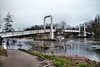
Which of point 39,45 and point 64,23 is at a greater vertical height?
point 64,23

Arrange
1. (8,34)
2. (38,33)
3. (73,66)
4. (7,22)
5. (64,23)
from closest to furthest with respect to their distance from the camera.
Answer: (73,66), (8,34), (7,22), (38,33), (64,23)

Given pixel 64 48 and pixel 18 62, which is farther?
pixel 64 48

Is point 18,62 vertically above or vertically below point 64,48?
above

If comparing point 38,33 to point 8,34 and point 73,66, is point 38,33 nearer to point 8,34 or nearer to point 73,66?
point 8,34

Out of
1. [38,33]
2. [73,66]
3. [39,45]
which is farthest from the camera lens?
[38,33]

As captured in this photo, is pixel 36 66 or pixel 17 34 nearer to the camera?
pixel 36 66

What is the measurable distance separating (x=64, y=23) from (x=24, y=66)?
95939mm

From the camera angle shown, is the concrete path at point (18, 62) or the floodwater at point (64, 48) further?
the floodwater at point (64, 48)

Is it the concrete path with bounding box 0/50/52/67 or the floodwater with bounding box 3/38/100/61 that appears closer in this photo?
the concrete path with bounding box 0/50/52/67

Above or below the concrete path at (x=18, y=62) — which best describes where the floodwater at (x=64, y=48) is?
below

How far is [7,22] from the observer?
66.9ft

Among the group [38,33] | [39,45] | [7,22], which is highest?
[7,22]

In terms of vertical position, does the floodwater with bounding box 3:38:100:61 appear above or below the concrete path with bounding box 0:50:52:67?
below

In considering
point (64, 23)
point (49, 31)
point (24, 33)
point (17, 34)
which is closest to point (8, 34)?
point (17, 34)
